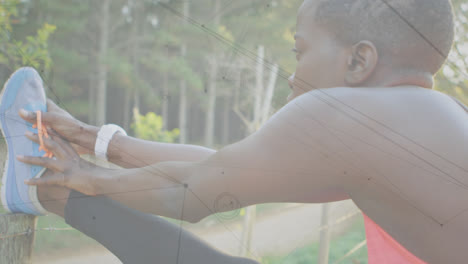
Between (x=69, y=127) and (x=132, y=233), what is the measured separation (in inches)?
8.0

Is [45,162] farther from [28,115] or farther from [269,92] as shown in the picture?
[269,92]

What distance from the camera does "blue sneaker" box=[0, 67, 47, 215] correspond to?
60cm

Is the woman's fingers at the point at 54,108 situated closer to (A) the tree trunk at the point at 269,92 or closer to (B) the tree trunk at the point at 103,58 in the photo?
(B) the tree trunk at the point at 103,58

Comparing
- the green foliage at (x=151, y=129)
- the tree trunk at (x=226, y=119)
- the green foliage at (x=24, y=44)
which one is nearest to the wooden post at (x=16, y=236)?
the green foliage at (x=24, y=44)

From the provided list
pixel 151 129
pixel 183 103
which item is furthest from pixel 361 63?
pixel 151 129

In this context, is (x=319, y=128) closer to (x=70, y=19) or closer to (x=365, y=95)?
(x=365, y=95)

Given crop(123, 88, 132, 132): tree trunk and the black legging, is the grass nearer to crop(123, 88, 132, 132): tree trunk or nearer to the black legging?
the black legging

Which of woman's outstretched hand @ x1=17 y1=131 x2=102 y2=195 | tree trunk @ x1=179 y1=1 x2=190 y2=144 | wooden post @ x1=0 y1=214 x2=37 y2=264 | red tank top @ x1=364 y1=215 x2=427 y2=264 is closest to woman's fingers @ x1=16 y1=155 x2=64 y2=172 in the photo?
woman's outstretched hand @ x1=17 y1=131 x2=102 y2=195

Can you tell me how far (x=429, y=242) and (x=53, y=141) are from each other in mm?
571

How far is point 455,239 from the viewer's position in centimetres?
48

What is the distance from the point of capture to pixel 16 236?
0.63 m

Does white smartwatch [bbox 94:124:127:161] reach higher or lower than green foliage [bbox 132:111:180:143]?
lower

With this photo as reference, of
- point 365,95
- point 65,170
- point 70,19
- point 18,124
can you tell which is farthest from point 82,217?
point 365,95

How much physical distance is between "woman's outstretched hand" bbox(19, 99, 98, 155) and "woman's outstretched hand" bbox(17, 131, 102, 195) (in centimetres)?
2
